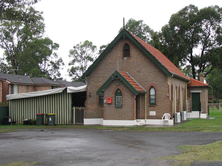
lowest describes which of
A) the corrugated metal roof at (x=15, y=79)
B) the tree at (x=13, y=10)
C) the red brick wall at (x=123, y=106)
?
the red brick wall at (x=123, y=106)

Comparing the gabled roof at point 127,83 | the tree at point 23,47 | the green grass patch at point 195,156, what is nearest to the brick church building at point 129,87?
the gabled roof at point 127,83

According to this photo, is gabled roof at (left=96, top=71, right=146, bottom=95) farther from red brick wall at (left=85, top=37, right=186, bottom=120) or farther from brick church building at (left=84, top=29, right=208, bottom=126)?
red brick wall at (left=85, top=37, right=186, bottom=120)

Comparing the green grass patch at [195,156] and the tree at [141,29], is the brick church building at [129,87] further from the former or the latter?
the tree at [141,29]

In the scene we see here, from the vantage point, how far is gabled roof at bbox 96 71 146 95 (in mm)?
23484

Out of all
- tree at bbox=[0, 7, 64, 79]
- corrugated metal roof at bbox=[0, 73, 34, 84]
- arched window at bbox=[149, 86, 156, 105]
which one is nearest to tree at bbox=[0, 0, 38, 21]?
arched window at bbox=[149, 86, 156, 105]

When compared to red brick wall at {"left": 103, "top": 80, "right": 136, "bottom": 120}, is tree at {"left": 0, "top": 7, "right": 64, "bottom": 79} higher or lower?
higher

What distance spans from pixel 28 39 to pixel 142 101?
156 ft

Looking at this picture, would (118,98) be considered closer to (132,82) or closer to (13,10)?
(132,82)

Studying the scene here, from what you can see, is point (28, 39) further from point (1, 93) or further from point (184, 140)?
point (184, 140)

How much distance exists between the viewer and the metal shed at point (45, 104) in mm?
27031

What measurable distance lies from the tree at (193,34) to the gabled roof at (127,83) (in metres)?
24.6

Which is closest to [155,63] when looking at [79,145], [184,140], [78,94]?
[78,94]

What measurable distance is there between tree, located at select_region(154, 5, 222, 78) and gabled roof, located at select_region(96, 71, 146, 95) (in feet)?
80.7

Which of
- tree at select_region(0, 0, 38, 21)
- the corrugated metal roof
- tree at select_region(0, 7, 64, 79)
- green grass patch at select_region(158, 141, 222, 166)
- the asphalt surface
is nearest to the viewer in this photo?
green grass patch at select_region(158, 141, 222, 166)
